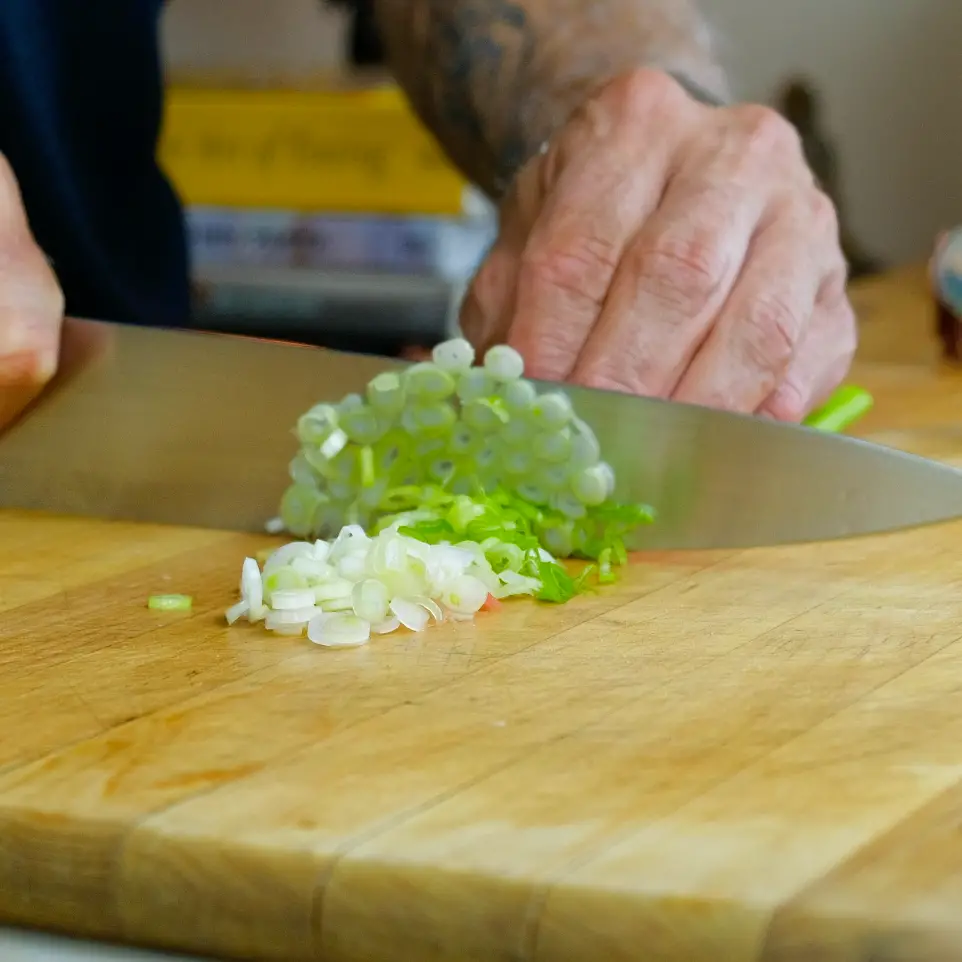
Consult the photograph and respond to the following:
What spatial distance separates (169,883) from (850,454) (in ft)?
1.84

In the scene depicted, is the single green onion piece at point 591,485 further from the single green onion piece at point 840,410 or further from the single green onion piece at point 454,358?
the single green onion piece at point 840,410

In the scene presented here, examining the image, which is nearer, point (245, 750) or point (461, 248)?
point (245, 750)

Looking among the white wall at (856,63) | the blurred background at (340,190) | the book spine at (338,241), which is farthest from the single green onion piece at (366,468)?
the white wall at (856,63)

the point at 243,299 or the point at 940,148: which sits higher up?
the point at 940,148

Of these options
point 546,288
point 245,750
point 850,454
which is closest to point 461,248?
point 546,288

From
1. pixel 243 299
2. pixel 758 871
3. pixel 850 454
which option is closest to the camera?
pixel 758 871

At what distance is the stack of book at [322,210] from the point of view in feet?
8.34

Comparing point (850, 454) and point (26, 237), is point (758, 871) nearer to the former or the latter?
point (850, 454)

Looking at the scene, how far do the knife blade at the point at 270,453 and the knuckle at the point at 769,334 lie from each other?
0.14 m

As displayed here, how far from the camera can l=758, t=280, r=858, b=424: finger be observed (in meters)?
1.17

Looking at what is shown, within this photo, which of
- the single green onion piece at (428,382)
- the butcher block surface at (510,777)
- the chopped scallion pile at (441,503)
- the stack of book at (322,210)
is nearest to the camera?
the butcher block surface at (510,777)

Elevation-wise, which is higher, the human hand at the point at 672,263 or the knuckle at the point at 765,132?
the knuckle at the point at 765,132

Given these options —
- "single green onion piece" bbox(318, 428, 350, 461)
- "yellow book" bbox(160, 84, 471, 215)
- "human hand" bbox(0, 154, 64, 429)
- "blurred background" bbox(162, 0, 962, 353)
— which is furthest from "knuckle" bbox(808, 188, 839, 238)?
"yellow book" bbox(160, 84, 471, 215)

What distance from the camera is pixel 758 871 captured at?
0.54m
